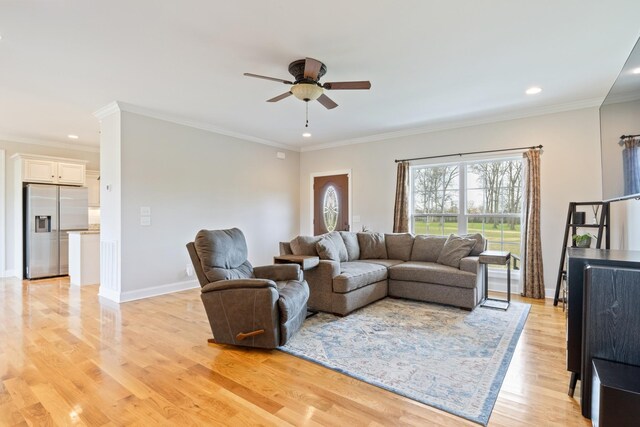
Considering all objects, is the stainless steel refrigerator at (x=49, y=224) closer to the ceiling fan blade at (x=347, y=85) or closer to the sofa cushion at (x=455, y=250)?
the ceiling fan blade at (x=347, y=85)

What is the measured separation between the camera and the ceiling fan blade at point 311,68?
288cm

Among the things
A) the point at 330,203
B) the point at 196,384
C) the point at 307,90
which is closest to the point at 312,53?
the point at 307,90

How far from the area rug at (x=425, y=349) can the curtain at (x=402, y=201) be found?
1930 millimetres

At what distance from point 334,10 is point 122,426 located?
2965mm

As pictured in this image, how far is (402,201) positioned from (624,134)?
338 cm

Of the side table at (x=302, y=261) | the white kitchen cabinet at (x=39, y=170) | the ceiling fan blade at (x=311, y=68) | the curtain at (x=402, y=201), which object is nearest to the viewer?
the ceiling fan blade at (x=311, y=68)

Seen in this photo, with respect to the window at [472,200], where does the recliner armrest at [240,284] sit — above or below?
below

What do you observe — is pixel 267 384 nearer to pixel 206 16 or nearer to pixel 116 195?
pixel 206 16

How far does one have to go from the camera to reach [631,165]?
8.03 feet

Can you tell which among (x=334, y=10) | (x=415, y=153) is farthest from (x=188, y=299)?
(x=415, y=153)

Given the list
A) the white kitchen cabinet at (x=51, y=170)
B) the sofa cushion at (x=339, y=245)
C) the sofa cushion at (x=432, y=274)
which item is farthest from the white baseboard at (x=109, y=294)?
the sofa cushion at (x=432, y=274)

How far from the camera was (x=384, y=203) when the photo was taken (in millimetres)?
6133

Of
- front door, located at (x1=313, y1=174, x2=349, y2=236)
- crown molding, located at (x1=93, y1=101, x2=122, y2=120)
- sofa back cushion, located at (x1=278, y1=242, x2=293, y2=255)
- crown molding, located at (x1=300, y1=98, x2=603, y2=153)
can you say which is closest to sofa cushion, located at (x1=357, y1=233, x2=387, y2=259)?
sofa back cushion, located at (x1=278, y1=242, x2=293, y2=255)

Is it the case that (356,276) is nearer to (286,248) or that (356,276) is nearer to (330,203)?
(286,248)
